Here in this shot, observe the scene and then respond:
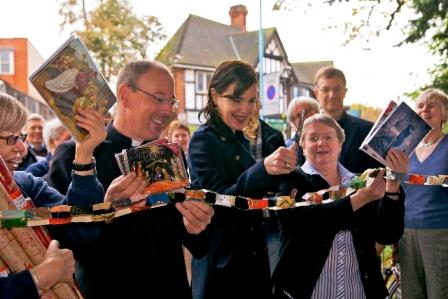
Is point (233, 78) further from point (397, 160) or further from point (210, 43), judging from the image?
point (210, 43)

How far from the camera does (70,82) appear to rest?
2.34m

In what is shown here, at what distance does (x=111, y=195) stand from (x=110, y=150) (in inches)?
13.7

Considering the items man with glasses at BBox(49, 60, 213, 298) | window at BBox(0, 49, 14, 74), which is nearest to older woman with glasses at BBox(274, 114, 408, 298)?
man with glasses at BBox(49, 60, 213, 298)

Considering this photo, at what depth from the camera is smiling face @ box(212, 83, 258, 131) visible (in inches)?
131

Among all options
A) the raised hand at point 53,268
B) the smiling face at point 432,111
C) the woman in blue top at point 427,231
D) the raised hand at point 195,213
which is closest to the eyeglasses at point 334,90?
the smiling face at point 432,111

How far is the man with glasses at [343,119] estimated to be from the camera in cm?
455

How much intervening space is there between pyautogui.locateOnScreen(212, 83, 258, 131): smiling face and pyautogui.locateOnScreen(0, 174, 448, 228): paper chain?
54 cm

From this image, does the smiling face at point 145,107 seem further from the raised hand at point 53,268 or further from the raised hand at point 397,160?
the raised hand at point 397,160

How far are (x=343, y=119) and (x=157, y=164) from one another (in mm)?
2831

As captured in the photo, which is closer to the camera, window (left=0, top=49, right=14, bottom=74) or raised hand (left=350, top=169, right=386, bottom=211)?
raised hand (left=350, top=169, right=386, bottom=211)

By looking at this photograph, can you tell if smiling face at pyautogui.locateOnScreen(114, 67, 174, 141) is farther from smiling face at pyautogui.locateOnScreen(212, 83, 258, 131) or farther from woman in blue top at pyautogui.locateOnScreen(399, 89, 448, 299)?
woman in blue top at pyautogui.locateOnScreen(399, 89, 448, 299)

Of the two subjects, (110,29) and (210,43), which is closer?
(110,29)

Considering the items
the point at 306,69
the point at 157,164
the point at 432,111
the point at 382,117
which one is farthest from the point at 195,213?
the point at 306,69

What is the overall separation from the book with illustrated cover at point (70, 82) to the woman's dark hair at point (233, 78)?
3.52ft
